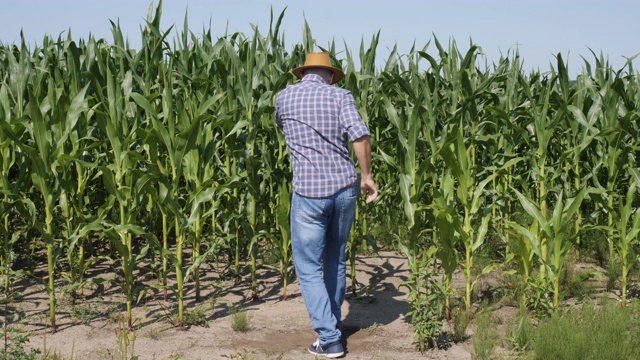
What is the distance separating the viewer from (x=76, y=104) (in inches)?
219

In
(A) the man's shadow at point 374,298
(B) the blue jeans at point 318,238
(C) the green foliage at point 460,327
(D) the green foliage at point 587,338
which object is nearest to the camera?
(D) the green foliage at point 587,338

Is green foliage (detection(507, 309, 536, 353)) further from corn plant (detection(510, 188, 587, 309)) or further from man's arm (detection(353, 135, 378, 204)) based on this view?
Result: man's arm (detection(353, 135, 378, 204))

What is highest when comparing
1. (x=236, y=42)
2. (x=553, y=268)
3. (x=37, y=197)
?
(x=236, y=42)

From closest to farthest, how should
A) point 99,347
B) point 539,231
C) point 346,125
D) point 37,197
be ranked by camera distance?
Result: point 346,125, point 99,347, point 539,231, point 37,197

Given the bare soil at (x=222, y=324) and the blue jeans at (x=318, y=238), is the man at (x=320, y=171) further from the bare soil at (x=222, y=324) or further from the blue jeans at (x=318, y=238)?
the bare soil at (x=222, y=324)

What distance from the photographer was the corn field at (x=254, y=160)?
532 cm

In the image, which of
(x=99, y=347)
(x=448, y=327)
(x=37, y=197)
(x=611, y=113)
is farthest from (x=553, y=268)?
(x=37, y=197)

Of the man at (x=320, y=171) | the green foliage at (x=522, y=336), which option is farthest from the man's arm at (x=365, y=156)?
the green foliage at (x=522, y=336)

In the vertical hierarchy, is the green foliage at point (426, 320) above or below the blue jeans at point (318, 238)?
below

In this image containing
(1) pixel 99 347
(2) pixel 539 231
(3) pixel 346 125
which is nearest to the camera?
(3) pixel 346 125

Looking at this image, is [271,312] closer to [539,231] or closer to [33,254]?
[539,231]

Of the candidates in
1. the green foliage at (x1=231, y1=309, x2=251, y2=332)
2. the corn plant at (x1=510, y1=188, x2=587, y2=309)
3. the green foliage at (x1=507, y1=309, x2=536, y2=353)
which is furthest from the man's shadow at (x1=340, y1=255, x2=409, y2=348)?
the corn plant at (x1=510, y1=188, x2=587, y2=309)

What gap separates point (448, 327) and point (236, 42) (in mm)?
3419

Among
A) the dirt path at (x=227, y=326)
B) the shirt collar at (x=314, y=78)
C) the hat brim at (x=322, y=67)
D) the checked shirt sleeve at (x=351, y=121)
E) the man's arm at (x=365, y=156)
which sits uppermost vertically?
the hat brim at (x=322, y=67)
